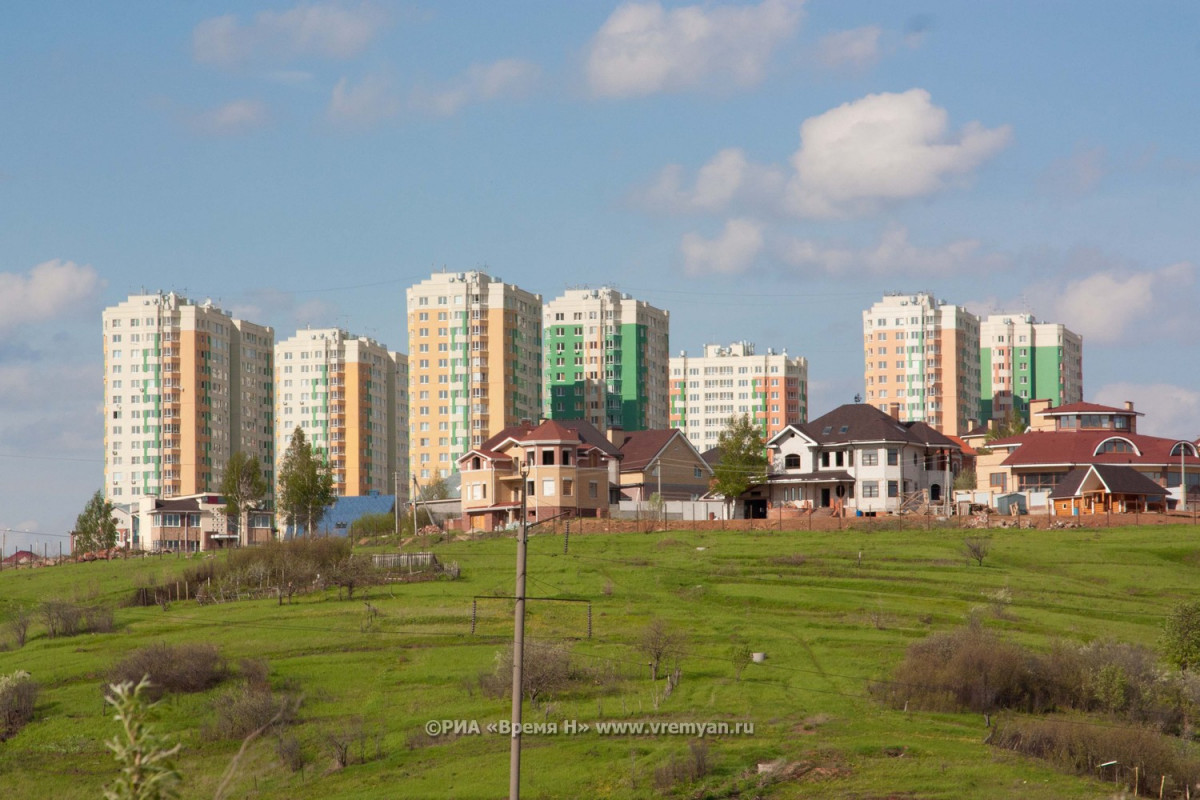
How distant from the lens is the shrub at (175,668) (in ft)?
200

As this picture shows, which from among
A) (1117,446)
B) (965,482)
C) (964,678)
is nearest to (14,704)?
(964,678)

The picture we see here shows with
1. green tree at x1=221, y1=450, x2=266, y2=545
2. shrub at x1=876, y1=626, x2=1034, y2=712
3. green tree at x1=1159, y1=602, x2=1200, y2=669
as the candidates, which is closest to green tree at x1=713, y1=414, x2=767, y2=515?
green tree at x1=221, y1=450, x2=266, y2=545

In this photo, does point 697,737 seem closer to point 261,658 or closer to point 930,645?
point 930,645

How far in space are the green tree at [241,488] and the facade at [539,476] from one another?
25.8m

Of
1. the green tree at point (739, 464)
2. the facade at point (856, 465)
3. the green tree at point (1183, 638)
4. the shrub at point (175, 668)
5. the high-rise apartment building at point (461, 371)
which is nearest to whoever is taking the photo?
the green tree at point (1183, 638)

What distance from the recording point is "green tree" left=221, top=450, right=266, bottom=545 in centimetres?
13259

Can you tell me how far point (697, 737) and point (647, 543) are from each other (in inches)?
1628

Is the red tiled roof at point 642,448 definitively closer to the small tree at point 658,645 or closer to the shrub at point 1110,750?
the small tree at point 658,645

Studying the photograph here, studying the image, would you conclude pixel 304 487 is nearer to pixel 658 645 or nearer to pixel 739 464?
pixel 739 464

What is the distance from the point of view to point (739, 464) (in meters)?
112

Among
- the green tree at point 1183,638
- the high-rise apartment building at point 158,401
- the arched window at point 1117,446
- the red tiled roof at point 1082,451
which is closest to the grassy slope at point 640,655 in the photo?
the green tree at point 1183,638

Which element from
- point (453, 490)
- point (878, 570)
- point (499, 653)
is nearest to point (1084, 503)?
point (878, 570)

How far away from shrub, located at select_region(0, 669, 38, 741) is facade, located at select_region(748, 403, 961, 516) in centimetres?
6567

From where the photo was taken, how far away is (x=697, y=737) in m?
50.7
